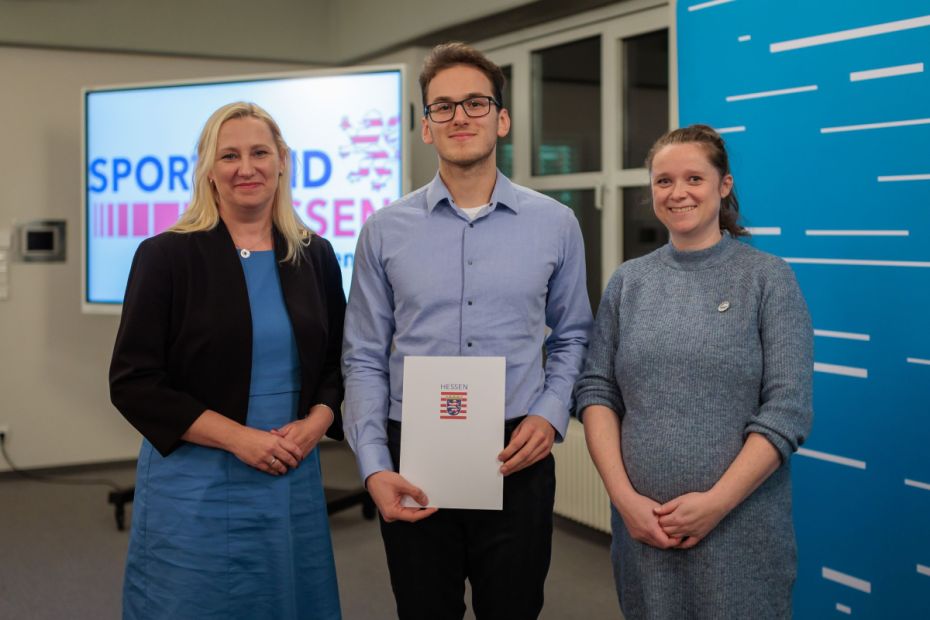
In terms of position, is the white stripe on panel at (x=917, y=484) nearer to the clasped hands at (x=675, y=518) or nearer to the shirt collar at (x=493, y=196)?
the clasped hands at (x=675, y=518)

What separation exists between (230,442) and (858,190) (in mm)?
1529

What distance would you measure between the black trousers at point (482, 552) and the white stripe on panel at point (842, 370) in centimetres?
92

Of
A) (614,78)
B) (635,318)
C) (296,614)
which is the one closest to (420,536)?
(296,614)

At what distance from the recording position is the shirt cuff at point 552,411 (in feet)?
5.61

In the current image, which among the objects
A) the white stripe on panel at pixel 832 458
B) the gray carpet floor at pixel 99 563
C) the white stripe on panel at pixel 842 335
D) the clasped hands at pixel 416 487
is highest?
the white stripe on panel at pixel 842 335

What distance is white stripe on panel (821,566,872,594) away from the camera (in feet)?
7.27

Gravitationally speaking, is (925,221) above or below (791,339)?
above

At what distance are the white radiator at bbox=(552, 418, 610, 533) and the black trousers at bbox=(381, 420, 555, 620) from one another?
6.50 feet

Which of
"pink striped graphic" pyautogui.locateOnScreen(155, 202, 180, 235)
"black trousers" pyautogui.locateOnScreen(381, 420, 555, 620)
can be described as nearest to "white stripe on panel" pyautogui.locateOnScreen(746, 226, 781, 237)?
"black trousers" pyautogui.locateOnScreen(381, 420, 555, 620)

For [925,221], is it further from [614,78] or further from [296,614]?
[614,78]

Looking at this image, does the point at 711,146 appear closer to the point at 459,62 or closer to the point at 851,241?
the point at 459,62

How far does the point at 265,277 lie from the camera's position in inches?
71.6

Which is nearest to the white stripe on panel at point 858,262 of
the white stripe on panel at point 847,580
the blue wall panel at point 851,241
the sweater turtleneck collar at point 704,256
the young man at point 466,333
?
the blue wall panel at point 851,241

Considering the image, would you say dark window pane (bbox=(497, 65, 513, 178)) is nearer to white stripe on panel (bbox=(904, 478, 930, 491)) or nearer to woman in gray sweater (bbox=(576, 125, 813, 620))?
white stripe on panel (bbox=(904, 478, 930, 491))
